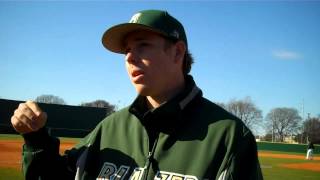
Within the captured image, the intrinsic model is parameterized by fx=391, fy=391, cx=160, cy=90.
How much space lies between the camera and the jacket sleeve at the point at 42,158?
2.20m

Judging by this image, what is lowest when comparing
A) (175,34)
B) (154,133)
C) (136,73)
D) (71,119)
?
(71,119)

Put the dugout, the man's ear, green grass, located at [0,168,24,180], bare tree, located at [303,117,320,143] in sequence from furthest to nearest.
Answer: bare tree, located at [303,117,320,143]
the dugout
green grass, located at [0,168,24,180]
the man's ear

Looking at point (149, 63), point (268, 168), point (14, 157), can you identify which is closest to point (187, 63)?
point (149, 63)

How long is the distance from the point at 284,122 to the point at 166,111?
274ft

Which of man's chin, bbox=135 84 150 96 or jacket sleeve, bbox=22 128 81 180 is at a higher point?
man's chin, bbox=135 84 150 96

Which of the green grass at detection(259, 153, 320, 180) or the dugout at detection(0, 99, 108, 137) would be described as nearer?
the green grass at detection(259, 153, 320, 180)

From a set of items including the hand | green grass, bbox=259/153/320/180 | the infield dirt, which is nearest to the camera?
the hand

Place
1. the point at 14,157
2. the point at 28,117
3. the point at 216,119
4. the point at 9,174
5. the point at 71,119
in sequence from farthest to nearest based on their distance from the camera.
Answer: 1. the point at 71,119
2. the point at 14,157
3. the point at 9,174
4. the point at 216,119
5. the point at 28,117

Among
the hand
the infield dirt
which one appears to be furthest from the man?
the infield dirt

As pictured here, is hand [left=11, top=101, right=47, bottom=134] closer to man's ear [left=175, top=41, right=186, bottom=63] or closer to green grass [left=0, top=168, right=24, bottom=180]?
man's ear [left=175, top=41, right=186, bottom=63]

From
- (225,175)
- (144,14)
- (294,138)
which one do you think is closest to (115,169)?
(225,175)

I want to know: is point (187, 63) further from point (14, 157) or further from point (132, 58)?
point (14, 157)

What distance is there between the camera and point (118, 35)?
2549mm

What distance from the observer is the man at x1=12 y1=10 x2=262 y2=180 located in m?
2.15
